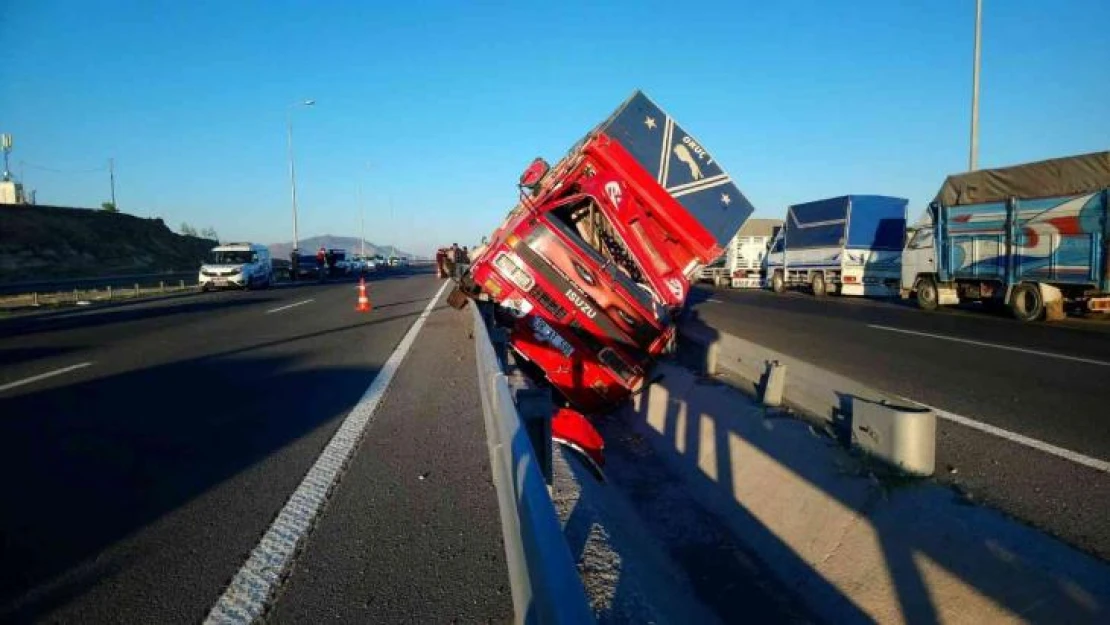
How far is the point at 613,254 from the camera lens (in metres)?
8.44

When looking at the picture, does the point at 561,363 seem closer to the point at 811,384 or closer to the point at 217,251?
the point at 811,384

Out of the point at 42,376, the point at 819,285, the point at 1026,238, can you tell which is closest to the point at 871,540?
the point at 42,376

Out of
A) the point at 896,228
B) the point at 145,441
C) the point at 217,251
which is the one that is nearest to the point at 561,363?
the point at 145,441

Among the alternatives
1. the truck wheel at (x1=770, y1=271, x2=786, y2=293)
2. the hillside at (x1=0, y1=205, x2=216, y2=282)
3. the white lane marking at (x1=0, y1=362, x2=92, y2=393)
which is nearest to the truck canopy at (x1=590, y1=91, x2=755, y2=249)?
the white lane marking at (x1=0, y1=362, x2=92, y2=393)

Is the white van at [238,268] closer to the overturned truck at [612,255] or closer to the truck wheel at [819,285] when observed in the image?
the overturned truck at [612,255]

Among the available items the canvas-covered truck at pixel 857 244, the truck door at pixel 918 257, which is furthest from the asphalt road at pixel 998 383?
the canvas-covered truck at pixel 857 244

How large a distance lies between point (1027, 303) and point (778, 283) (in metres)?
14.1

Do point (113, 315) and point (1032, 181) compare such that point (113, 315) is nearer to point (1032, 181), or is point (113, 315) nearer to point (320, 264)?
point (1032, 181)

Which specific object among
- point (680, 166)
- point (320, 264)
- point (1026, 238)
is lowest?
point (320, 264)

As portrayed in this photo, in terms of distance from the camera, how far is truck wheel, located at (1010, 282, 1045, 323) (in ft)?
48.8

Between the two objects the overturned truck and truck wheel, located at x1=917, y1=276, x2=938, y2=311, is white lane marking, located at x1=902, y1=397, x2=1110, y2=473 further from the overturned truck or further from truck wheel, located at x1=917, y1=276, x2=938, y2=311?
truck wheel, located at x1=917, y1=276, x2=938, y2=311

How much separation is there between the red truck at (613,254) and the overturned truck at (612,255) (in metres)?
0.01

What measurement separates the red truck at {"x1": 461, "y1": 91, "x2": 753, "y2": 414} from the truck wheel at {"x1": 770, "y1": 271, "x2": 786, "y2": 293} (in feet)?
71.6

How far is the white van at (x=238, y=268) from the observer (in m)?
28.1
